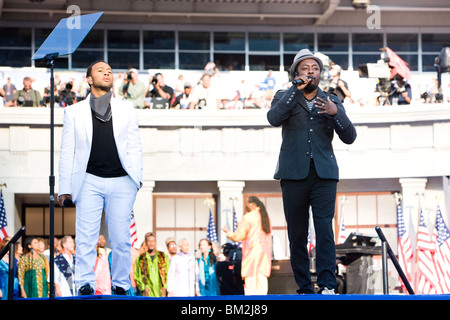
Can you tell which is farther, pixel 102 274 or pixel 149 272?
pixel 149 272

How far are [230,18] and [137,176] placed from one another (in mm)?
18845

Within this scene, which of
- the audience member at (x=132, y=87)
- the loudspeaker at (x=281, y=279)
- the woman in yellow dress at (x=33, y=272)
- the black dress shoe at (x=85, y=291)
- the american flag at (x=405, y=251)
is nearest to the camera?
the black dress shoe at (x=85, y=291)

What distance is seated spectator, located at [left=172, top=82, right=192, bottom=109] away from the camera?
2039 cm

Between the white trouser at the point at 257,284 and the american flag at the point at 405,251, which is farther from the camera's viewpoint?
the american flag at the point at 405,251

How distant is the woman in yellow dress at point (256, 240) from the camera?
38.4 feet

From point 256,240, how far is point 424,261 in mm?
7428

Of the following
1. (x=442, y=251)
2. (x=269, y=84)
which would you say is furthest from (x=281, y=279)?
(x=269, y=84)

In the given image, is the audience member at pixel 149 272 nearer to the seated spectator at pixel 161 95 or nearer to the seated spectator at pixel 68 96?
the seated spectator at pixel 68 96

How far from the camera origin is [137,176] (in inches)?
239

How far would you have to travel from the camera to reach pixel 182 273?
1397cm

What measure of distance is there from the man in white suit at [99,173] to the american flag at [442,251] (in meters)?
12.7

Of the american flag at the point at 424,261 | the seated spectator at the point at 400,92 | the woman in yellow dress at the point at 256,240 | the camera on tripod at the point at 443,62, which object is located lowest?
the american flag at the point at 424,261

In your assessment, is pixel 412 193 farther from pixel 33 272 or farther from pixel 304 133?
pixel 304 133
